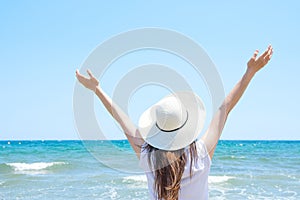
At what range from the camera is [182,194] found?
173 centimetres

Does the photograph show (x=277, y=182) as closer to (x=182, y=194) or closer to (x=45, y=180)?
(x=45, y=180)

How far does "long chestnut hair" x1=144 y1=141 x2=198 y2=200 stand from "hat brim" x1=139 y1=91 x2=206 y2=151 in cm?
4

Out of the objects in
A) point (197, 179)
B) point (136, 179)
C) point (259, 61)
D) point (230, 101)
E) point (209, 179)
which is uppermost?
point (259, 61)

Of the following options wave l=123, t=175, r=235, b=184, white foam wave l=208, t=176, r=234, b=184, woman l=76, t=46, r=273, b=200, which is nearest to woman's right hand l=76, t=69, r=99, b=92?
woman l=76, t=46, r=273, b=200

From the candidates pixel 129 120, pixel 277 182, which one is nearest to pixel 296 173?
pixel 277 182

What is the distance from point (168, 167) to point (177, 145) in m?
0.10

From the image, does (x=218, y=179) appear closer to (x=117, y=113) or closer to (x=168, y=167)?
(x=117, y=113)

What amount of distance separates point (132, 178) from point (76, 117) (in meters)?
11.4

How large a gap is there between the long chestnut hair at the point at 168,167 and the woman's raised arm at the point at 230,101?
75 millimetres

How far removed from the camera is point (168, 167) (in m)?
1.69

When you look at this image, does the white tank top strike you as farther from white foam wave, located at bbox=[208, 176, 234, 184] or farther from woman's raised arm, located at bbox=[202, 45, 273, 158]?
white foam wave, located at bbox=[208, 176, 234, 184]

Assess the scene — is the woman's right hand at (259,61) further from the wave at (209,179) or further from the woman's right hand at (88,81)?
the wave at (209,179)

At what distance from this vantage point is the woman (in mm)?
1658

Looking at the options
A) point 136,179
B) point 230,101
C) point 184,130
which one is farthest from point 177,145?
point 136,179
